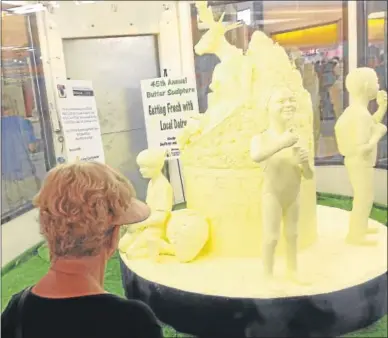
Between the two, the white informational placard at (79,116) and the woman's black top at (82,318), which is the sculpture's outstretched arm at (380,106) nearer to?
the white informational placard at (79,116)

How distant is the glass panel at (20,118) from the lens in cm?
118

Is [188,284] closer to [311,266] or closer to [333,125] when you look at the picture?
[311,266]

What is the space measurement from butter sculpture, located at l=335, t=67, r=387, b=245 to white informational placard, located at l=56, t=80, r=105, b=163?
105 cm

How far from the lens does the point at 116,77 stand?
1.21 metres

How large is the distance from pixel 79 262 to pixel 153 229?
1.15 metres

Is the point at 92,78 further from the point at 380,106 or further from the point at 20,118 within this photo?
the point at 380,106

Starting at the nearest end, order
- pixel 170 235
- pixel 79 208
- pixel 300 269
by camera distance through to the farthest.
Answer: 1. pixel 79 208
2. pixel 300 269
3. pixel 170 235

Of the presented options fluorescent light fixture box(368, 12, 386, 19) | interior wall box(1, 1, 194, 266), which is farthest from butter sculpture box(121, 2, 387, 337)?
fluorescent light fixture box(368, 12, 386, 19)

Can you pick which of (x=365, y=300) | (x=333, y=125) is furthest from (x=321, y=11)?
(x=365, y=300)

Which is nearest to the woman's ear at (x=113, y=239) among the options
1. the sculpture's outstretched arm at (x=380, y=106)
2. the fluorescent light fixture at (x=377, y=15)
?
the sculpture's outstretched arm at (x=380, y=106)

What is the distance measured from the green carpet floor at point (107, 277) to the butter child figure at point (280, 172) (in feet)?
0.60

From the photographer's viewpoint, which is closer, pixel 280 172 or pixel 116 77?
pixel 116 77

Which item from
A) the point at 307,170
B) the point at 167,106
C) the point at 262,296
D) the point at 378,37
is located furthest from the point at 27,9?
the point at 378,37

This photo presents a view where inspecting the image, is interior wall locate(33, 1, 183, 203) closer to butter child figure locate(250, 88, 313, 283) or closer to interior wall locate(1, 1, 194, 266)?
interior wall locate(1, 1, 194, 266)
